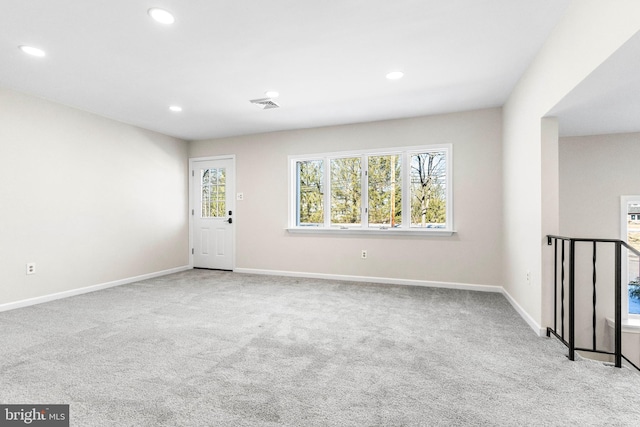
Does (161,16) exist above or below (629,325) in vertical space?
above

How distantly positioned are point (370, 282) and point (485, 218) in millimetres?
1818

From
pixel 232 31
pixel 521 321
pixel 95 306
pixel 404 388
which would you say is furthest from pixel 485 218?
pixel 95 306

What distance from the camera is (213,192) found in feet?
19.4

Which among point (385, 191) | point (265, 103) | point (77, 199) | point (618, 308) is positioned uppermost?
point (265, 103)

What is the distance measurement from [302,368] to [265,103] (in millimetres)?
3084

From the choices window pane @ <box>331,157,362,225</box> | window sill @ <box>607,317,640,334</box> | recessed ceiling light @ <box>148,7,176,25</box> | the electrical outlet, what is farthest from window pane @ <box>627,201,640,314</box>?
the electrical outlet

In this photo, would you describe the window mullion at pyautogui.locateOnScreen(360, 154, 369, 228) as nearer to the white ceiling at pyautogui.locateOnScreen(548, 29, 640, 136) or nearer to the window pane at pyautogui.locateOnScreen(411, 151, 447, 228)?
the window pane at pyautogui.locateOnScreen(411, 151, 447, 228)

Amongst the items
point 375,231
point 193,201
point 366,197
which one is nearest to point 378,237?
point 375,231

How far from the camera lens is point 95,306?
3.59 metres

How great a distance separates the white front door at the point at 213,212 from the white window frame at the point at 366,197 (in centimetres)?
118

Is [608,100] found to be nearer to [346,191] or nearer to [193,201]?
[346,191]

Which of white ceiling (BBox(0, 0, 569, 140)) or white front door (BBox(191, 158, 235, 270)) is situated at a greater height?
white ceiling (BBox(0, 0, 569, 140))

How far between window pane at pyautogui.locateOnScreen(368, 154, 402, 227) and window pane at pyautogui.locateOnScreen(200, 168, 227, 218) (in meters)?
2.70

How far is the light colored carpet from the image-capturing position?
1.66m
